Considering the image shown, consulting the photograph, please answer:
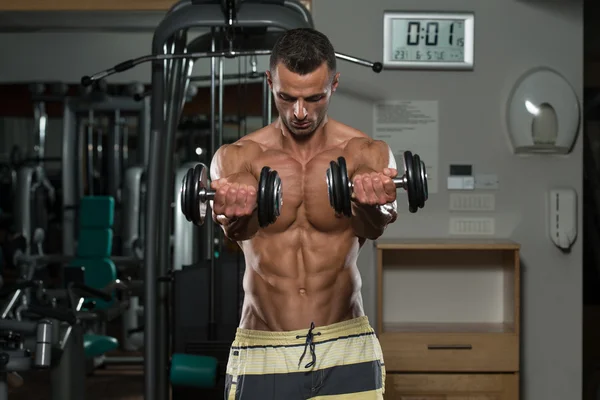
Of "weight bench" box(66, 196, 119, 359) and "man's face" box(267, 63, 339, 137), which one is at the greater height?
"man's face" box(267, 63, 339, 137)

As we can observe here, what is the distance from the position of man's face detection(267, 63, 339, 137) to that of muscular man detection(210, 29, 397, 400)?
5 cm

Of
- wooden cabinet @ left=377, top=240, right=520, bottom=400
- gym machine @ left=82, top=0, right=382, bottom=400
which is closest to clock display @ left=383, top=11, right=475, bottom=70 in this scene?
gym machine @ left=82, top=0, right=382, bottom=400

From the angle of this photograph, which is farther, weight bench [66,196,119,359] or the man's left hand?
weight bench [66,196,119,359]

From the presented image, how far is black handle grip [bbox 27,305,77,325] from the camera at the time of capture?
2.79m

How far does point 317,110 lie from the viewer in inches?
67.9

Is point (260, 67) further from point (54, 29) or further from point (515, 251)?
point (515, 251)

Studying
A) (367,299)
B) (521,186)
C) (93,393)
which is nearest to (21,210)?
(93,393)

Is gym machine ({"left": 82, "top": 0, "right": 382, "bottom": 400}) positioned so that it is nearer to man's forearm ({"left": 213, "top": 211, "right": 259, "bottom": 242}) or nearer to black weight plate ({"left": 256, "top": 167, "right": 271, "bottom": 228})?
man's forearm ({"left": 213, "top": 211, "right": 259, "bottom": 242})

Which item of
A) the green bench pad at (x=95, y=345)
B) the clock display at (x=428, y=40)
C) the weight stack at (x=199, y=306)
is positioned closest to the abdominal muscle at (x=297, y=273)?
the weight stack at (x=199, y=306)

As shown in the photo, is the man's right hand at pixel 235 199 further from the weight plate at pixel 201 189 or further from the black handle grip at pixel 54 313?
the black handle grip at pixel 54 313

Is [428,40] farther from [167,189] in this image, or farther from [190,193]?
[190,193]

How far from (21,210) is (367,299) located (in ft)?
10.5

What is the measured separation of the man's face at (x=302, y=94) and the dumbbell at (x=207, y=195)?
20cm

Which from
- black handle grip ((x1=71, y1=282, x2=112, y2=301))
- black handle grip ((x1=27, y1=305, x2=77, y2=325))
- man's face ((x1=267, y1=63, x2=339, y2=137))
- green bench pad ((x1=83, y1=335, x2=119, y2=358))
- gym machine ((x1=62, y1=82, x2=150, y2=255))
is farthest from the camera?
gym machine ((x1=62, y1=82, x2=150, y2=255))
